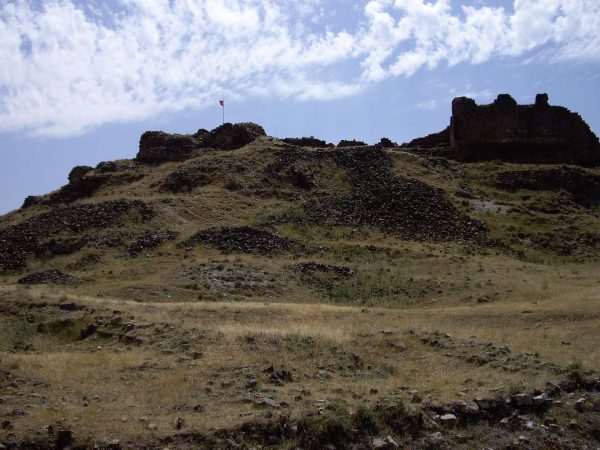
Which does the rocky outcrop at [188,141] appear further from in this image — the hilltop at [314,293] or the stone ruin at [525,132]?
the stone ruin at [525,132]

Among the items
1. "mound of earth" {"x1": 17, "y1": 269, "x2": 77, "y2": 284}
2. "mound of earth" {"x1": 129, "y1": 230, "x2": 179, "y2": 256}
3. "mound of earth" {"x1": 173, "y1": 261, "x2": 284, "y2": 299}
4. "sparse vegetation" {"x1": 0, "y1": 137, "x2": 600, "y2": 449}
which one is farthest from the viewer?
"mound of earth" {"x1": 129, "y1": 230, "x2": 179, "y2": 256}

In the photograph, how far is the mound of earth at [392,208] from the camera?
3216cm

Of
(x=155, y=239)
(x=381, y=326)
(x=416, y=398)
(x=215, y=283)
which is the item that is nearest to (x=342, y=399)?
(x=416, y=398)

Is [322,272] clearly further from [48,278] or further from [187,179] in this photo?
[187,179]

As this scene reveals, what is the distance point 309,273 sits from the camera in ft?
86.3

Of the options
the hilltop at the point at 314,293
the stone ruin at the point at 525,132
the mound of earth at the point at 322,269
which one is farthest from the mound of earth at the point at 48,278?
the stone ruin at the point at 525,132

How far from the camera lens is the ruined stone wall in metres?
40.0

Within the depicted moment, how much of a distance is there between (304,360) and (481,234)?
64.6 feet

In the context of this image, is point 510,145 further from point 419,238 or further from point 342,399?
point 342,399

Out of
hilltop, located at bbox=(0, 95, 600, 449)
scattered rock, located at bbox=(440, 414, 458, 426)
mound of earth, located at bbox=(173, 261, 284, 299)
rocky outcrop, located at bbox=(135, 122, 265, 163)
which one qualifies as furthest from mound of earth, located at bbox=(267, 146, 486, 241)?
scattered rock, located at bbox=(440, 414, 458, 426)

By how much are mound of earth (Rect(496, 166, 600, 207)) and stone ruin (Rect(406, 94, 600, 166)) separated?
2.92m

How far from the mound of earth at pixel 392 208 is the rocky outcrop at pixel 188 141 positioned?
305 inches

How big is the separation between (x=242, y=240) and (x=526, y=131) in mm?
20712

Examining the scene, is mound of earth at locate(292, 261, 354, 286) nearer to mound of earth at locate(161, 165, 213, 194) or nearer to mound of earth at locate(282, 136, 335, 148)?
mound of earth at locate(161, 165, 213, 194)
